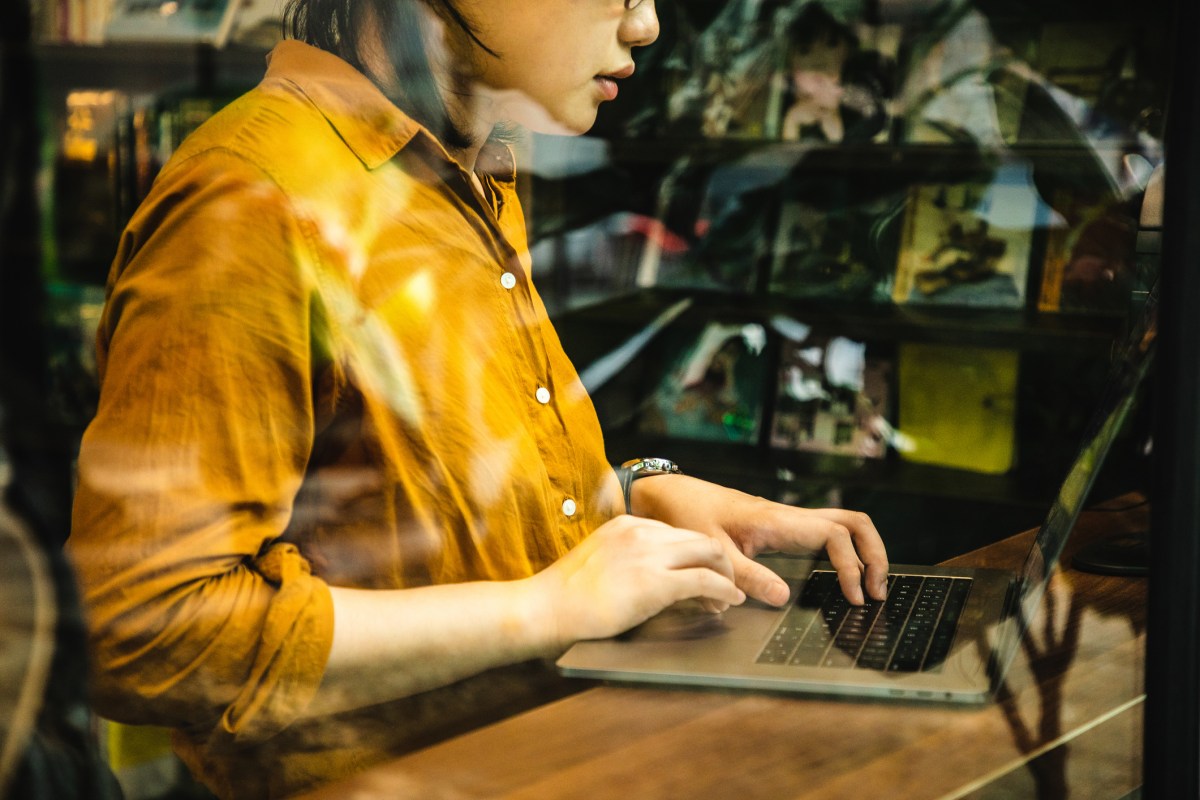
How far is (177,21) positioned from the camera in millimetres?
817

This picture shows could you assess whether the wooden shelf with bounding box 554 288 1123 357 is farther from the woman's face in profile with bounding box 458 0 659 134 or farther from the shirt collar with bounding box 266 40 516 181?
the shirt collar with bounding box 266 40 516 181

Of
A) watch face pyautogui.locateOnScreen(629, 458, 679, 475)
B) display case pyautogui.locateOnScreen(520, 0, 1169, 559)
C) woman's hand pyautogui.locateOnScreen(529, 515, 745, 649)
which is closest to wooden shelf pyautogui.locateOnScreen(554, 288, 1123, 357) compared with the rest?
display case pyautogui.locateOnScreen(520, 0, 1169, 559)

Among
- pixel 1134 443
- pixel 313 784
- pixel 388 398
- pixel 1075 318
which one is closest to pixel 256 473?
pixel 388 398

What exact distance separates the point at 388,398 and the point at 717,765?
1.08 feet

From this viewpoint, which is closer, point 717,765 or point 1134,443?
point 717,765

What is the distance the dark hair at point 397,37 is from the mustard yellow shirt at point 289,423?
1 centimetres

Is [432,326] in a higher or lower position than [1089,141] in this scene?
lower

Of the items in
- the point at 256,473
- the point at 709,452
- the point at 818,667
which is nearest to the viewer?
the point at 256,473

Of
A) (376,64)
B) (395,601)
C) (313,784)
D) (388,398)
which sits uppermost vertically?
(376,64)

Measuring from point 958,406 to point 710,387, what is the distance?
365mm

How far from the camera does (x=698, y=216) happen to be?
130cm

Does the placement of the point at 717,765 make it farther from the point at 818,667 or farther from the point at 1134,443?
the point at 1134,443

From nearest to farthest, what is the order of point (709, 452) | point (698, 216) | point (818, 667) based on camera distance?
point (818, 667)
point (709, 452)
point (698, 216)

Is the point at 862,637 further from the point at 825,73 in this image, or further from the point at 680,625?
the point at 825,73
